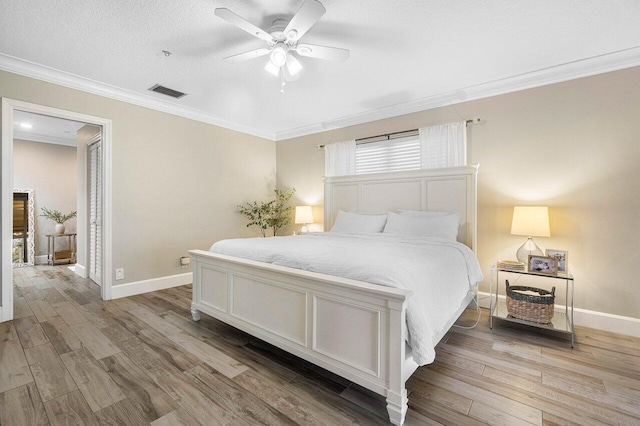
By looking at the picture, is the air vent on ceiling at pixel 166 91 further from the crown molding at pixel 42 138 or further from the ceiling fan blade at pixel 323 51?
the crown molding at pixel 42 138

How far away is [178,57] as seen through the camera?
2.77 m

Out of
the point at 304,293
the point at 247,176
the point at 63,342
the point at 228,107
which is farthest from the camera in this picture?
the point at 247,176

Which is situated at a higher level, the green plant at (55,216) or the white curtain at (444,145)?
the white curtain at (444,145)

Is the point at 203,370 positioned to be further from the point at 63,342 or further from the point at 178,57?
the point at 178,57

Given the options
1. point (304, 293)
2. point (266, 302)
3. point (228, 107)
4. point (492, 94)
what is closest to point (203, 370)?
point (266, 302)

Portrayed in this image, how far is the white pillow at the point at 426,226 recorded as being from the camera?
313cm

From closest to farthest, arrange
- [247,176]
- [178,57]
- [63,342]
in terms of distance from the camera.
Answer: [63,342], [178,57], [247,176]

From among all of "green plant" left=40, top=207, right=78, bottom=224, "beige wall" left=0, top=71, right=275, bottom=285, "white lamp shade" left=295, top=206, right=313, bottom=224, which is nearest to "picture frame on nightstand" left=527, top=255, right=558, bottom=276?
"white lamp shade" left=295, top=206, right=313, bottom=224

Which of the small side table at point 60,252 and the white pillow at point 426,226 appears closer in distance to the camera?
the white pillow at point 426,226

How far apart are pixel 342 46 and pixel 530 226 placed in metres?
2.50

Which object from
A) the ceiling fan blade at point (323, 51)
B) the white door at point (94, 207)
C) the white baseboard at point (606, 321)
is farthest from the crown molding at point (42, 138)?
the white baseboard at point (606, 321)

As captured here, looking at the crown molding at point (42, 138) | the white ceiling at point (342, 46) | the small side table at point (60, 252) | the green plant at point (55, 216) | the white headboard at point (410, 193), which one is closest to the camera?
the white ceiling at point (342, 46)

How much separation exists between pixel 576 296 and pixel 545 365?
4.09ft

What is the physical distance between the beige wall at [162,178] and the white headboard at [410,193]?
1.73m
